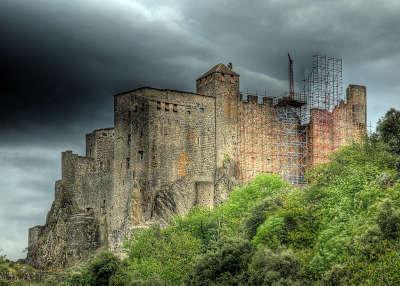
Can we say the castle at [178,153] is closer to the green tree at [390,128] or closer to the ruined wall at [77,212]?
the ruined wall at [77,212]

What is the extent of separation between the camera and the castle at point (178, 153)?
99125 mm

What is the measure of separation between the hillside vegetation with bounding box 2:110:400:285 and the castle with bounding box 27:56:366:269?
254 inches

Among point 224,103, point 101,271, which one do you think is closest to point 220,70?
point 224,103

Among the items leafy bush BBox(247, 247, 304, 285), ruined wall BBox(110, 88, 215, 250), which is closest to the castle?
ruined wall BBox(110, 88, 215, 250)

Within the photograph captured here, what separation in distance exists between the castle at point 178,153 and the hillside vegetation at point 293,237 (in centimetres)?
646

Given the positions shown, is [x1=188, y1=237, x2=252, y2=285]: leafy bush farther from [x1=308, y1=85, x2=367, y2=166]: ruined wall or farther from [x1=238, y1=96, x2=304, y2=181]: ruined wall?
[x1=308, y1=85, x2=367, y2=166]: ruined wall

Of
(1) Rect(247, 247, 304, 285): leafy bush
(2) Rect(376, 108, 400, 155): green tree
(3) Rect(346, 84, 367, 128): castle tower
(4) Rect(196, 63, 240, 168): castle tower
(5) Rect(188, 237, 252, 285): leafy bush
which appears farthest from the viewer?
(3) Rect(346, 84, 367, 128): castle tower

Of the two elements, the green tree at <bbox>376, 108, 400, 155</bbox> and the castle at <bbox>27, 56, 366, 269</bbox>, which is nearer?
the green tree at <bbox>376, 108, 400, 155</bbox>

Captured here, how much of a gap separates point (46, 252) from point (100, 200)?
9.55 m

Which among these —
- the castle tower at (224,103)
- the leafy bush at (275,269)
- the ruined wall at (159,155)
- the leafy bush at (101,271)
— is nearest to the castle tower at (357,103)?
the castle tower at (224,103)

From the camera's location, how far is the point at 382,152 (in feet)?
267

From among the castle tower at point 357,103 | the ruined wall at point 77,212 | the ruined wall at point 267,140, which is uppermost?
the castle tower at point 357,103

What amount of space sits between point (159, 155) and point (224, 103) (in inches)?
378

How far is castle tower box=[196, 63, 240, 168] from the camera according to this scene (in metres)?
103
